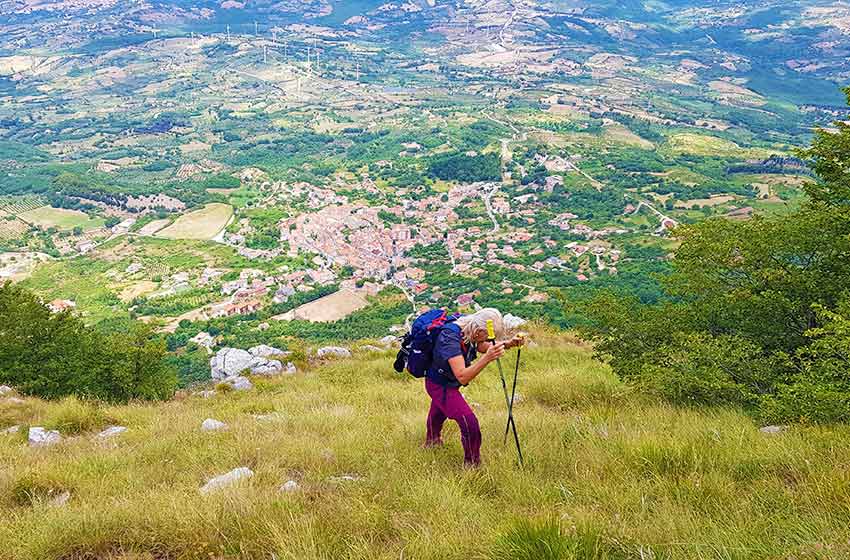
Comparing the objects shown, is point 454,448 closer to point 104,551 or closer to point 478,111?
point 104,551

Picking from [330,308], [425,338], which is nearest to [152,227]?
[330,308]

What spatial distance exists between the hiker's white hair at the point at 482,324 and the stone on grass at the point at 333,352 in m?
10.6

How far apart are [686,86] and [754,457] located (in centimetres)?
17368

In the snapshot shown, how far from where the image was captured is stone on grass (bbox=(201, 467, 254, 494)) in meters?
3.85

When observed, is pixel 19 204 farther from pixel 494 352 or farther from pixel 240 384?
pixel 494 352

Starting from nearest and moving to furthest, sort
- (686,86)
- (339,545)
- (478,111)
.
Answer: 1. (339,545)
2. (478,111)
3. (686,86)

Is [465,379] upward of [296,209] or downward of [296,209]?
upward

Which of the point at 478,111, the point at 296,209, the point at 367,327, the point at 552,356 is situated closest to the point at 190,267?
the point at 296,209

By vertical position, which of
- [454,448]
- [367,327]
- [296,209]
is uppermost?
[454,448]

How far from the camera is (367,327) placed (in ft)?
129

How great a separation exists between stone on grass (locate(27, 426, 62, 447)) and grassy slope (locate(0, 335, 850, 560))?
0.61m

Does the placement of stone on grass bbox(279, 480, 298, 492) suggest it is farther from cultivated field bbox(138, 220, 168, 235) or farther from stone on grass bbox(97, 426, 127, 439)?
cultivated field bbox(138, 220, 168, 235)

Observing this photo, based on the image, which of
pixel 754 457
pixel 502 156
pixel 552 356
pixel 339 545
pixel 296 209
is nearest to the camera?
pixel 339 545

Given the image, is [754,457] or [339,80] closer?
[754,457]
